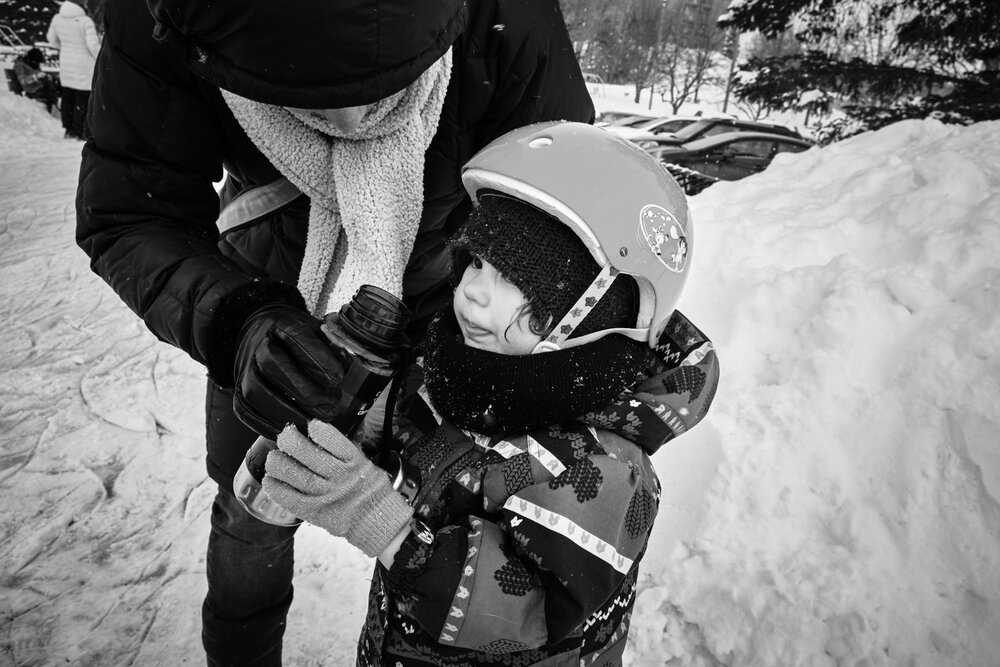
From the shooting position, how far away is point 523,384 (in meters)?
1.19

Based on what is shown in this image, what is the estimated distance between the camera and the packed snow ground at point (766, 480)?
83.7 inches

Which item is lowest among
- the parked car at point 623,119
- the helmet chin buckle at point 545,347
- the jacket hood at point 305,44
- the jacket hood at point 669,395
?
the parked car at point 623,119

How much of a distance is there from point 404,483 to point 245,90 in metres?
0.84

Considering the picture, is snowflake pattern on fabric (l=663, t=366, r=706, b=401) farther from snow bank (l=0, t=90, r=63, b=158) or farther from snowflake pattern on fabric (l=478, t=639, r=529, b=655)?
snow bank (l=0, t=90, r=63, b=158)

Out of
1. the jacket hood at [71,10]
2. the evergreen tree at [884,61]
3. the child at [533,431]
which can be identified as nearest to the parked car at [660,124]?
the evergreen tree at [884,61]

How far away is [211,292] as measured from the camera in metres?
1.35

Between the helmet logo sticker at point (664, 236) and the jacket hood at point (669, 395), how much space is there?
0.72 feet

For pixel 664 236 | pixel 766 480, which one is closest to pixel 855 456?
pixel 766 480

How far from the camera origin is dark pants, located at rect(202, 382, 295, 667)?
5.52ft

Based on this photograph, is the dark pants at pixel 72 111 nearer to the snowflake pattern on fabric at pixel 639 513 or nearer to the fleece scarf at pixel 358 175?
the fleece scarf at pixel 358 175

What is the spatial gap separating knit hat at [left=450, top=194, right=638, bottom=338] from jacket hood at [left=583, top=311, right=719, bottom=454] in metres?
0.19

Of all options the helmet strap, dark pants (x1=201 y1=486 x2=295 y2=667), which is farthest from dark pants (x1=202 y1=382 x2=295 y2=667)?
the helmet strap

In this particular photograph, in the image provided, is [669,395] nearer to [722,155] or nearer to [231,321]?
[231,321]

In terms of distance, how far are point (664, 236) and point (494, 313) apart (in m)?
0.46
